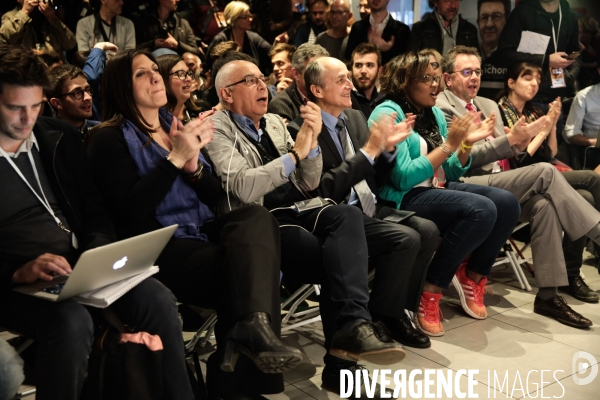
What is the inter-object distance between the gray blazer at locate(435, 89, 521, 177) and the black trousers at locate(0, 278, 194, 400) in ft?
7.99

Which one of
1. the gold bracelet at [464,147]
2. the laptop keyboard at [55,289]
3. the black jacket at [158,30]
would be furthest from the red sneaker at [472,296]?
the black jacket at [158,30]

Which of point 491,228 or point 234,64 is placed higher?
point 234,64

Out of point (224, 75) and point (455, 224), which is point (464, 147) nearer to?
point (455, 224)

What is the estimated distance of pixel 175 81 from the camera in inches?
156

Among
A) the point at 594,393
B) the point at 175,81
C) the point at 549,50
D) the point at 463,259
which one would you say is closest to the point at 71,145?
the point at 175,81

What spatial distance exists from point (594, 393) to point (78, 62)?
3.89 metres

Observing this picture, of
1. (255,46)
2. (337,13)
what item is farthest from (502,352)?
(255,46)

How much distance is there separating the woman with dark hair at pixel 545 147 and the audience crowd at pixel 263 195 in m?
0.02

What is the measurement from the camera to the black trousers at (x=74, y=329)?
217 centimetres

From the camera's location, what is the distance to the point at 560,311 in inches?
155

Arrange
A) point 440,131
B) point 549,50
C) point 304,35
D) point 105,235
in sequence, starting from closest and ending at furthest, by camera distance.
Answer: point 105,235, point 440,131, point 549,50, point 304,35

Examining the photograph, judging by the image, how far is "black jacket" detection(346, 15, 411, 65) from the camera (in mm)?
5875

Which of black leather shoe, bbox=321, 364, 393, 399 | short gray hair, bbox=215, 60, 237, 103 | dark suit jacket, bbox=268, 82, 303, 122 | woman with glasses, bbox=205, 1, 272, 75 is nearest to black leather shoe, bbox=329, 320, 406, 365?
black leather shoe, bbox=321, 364, 393, 399

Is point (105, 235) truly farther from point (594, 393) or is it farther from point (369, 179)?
point (594, 393)
